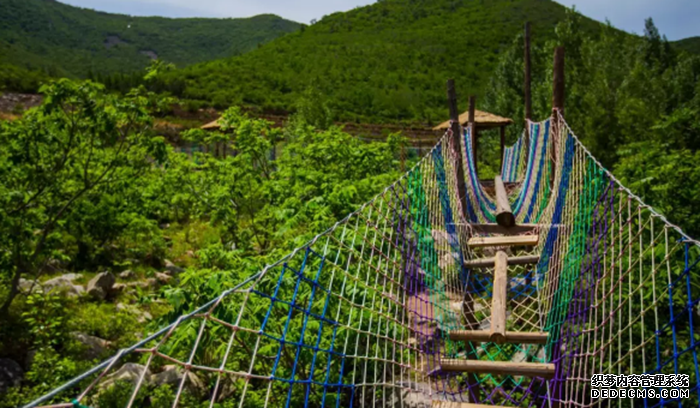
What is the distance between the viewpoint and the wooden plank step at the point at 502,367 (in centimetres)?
260

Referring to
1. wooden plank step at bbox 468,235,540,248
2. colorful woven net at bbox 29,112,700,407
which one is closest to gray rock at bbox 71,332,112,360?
colorful woven net at bbox 29,112,700,407

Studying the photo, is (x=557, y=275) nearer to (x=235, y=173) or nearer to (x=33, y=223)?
(x=235, y=173)

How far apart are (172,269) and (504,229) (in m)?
4.36

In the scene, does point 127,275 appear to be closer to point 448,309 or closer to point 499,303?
point 448,309

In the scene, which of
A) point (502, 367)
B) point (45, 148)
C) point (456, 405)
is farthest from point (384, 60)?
point (456, 405)

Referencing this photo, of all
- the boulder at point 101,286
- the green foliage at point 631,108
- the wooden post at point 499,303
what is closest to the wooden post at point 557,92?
the green foliage at point 631,108

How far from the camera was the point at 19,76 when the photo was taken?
23.5m

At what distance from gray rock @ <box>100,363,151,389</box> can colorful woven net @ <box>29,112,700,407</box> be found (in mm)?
15

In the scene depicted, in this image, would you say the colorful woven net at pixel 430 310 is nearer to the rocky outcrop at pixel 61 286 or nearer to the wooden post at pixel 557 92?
the wooden post at pixel 557 92

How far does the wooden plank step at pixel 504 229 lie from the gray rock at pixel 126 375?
2832 mm

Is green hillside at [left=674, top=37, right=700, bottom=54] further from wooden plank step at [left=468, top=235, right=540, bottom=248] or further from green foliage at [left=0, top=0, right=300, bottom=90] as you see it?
wooden plank step at [left=468, top=235, right=540, bottom=248]

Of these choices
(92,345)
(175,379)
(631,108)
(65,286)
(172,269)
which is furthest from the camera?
(631,108)

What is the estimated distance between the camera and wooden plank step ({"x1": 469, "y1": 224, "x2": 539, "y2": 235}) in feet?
14.1

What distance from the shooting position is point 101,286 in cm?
544
